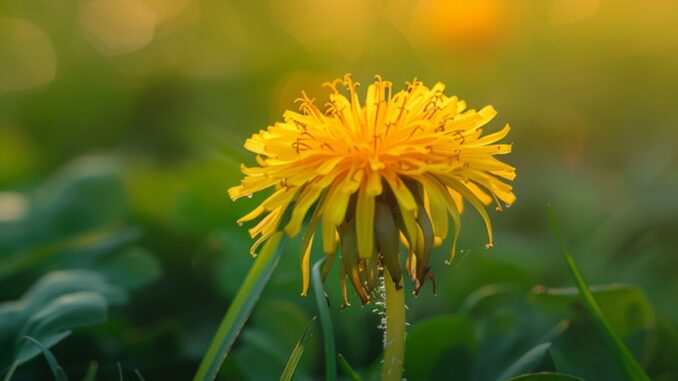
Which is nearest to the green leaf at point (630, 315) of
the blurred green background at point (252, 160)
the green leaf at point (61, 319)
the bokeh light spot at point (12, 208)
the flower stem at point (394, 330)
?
the blurred green background at point (252, 160)

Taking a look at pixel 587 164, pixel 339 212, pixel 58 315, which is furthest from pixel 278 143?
pixel 587 164

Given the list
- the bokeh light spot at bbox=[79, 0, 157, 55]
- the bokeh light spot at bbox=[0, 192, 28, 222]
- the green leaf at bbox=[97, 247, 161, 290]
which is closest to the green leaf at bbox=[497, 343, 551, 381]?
the green leaf at bbox=[97, 247, 161, 290]

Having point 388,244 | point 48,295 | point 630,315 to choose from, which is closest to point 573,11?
point 630,315

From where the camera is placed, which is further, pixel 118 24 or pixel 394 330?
pixel 118 24

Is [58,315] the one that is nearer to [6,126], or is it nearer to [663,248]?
[663,248]

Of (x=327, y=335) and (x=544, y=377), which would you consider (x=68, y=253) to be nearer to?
(x=327, y=335)

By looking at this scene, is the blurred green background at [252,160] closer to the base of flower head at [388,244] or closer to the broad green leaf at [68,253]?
the broad green leaf at [68,253]
